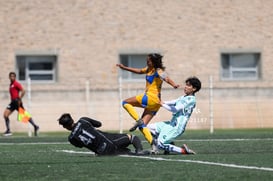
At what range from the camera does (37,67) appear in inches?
1448

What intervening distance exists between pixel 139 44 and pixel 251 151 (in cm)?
1983

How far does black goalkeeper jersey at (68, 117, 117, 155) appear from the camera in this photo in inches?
610

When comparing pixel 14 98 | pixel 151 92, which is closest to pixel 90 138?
pixel 151 92

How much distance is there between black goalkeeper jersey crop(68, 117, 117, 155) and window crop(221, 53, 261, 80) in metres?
21.9

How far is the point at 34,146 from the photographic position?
20.5m

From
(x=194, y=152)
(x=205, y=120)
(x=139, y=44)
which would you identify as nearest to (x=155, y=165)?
(x=194, y=152)

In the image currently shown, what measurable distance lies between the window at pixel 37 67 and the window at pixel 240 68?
630 cm

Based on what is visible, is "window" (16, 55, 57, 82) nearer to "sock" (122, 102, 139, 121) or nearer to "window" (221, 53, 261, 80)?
"window" (221, 53, 261, 80)

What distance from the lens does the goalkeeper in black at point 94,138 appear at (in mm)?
15477

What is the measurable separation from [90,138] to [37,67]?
21.5 metres

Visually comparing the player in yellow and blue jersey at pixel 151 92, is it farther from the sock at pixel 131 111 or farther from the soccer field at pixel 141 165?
the soccer field at pixel 141 165

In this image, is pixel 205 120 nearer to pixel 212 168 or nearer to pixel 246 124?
pixel 246 124

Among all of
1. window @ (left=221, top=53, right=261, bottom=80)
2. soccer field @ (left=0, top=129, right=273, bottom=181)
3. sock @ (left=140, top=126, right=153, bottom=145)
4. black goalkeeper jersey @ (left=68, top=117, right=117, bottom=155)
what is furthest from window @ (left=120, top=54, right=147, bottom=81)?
black goalkeeper jersey @ (left=68, top=117, right=117, bottom=155)

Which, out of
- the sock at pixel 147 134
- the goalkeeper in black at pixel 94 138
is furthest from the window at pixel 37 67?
the goalkeeper in black at pixel 94 138
